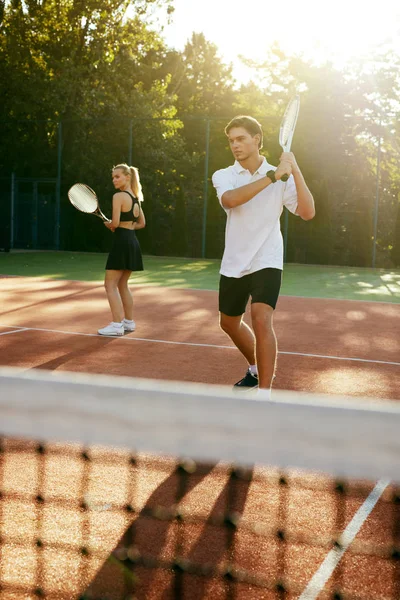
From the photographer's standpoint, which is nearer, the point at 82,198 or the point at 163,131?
the point at 82,198

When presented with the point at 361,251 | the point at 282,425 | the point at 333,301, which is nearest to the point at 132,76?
the point at 361,251

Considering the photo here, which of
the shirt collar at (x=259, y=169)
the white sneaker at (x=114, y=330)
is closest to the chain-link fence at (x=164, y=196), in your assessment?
the white sneaker at (x=114, y=330)

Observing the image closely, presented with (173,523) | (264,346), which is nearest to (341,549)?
(173,523)

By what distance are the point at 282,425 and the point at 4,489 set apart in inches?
111

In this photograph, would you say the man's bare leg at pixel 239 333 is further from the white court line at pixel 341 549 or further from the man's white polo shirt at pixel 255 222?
the white court line at pixel 341 549

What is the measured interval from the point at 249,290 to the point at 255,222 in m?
0.44

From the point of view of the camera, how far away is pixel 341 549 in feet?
10.9

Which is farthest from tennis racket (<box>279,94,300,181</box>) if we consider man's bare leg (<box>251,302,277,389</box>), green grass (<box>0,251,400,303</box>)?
green grass (<box>0,251,400,303</box>)

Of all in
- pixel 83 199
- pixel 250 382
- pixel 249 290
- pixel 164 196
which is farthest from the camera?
pixel 164 196

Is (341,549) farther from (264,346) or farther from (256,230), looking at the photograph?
(256,230)

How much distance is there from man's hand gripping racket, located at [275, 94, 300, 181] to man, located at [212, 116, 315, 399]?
0.16 metres

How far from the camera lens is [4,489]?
3992 millimetres

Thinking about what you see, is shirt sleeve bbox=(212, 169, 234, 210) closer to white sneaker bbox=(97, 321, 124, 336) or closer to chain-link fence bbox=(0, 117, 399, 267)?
white sneaker bbox=(97, 321, 124, 336)

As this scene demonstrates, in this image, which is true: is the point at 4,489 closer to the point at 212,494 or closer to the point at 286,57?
the point at 212,494
